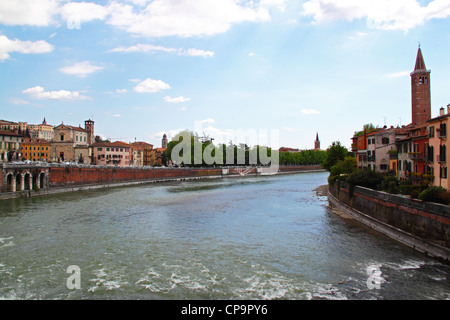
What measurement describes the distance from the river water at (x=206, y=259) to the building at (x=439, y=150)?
556 centimetres

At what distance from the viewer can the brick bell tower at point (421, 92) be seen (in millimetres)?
38969

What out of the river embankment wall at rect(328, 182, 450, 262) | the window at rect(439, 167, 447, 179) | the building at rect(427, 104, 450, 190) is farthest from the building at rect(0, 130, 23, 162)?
the window at rect(439, 167, 447, 179)

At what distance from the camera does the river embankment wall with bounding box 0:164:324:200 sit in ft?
129

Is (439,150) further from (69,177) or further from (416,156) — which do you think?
(69,177)

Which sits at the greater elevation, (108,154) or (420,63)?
(420,63)

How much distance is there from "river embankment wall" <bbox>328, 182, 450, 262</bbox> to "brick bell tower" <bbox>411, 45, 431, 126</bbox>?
17.4 m

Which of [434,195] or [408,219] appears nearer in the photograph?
[434,195]

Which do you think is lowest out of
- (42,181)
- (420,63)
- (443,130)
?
(42,181)

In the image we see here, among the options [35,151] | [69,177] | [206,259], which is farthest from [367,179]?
[35,151]

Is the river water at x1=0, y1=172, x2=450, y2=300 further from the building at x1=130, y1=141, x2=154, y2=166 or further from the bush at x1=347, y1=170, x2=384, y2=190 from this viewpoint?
the building at x1=130, y1=141, x2=154, y2=166

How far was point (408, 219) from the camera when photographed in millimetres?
19078

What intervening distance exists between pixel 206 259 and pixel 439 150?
16.3 m

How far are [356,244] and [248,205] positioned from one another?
17.2 metres

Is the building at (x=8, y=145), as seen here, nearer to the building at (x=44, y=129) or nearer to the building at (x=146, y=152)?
the building at (x=146, y=152)
